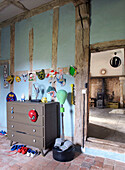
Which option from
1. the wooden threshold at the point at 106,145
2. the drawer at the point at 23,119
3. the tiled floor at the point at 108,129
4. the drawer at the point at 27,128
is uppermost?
the drawer at the point at 23,119

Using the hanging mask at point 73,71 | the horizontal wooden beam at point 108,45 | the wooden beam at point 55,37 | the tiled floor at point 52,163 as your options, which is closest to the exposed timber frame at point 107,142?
the horizontal wooden beam at point 108,45

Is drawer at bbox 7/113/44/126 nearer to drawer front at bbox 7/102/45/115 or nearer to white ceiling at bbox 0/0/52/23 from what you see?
drawer front at bbox 7/102/45/115

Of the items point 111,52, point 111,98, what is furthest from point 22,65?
point 111,98

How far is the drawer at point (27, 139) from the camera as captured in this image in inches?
108

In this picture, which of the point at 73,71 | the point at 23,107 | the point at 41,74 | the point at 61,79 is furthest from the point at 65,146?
the point at 41,74

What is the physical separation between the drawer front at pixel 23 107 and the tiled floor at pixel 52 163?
90cm

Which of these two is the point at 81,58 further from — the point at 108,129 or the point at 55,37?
the point at 108,129

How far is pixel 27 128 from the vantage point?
2930 millimetres

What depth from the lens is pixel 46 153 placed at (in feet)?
9.33

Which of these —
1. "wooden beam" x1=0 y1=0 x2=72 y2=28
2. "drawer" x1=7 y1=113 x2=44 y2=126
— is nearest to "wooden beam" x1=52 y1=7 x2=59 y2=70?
"wooden beam" x1=0 y1=0 x2=72 y2=28

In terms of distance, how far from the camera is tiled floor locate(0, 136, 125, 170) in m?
2.34

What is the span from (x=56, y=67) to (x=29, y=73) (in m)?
Result: 0.89

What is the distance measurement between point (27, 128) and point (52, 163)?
89 centimetres

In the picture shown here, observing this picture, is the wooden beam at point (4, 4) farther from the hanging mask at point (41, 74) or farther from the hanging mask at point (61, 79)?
the hanging mask at point (61, 79)
